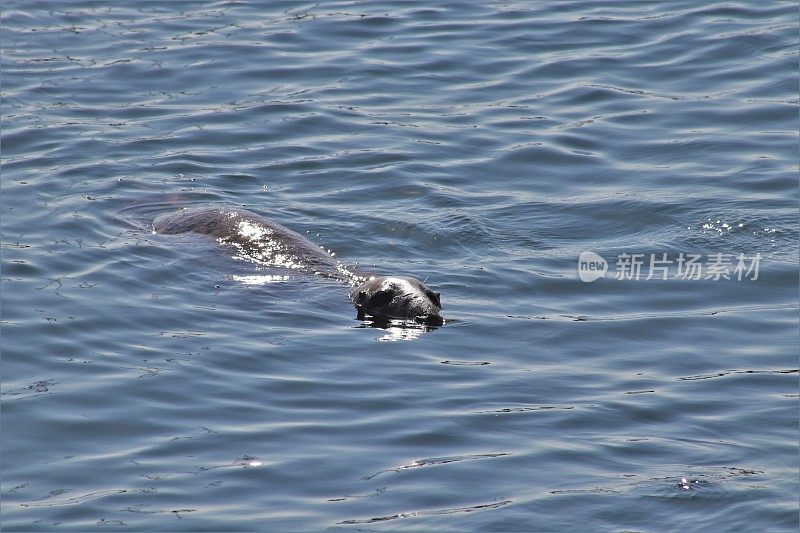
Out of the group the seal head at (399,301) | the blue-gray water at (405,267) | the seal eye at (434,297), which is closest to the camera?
the blue-gray water at (405,267)

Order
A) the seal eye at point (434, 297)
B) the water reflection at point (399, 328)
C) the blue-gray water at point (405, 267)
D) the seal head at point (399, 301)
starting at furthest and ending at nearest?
the seal eye at point (434, 297), the seal head at point (399, 301), the water reflection at point (399, 328), the blue-gray water at point (405, 267)

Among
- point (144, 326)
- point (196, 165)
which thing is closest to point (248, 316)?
point (144, 326)

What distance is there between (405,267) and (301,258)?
0.91m

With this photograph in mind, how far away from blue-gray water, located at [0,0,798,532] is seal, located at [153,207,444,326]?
18cm

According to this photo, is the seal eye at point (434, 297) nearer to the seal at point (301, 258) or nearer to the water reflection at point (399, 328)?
the seal at point (301, 258)

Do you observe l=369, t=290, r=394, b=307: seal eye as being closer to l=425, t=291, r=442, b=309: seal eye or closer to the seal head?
the seal head

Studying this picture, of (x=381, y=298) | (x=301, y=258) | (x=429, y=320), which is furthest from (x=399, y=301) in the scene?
(x=301, y=258)

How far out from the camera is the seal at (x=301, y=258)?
9.73 metres

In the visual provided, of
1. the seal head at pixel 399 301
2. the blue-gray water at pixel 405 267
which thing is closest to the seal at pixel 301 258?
the seal head at pixel 399 301

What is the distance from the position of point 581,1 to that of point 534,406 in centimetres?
1267

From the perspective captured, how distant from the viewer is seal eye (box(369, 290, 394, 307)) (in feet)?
32.1

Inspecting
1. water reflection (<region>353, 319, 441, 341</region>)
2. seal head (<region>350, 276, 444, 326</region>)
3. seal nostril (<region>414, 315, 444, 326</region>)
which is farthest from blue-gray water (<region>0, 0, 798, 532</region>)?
seal nostril (<region>414, 315, 444, 326</region>)

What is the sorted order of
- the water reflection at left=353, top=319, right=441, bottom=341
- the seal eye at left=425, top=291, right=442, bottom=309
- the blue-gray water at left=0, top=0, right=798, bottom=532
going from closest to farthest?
the blue-gray water at left=0, top=0, right=798, bottom=532 < the water reflection at left=353, top=319, right=441, bottom=341 < the seal eye at left=425, top=291, right=442, bottom=309

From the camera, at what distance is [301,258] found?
10.8 metres
